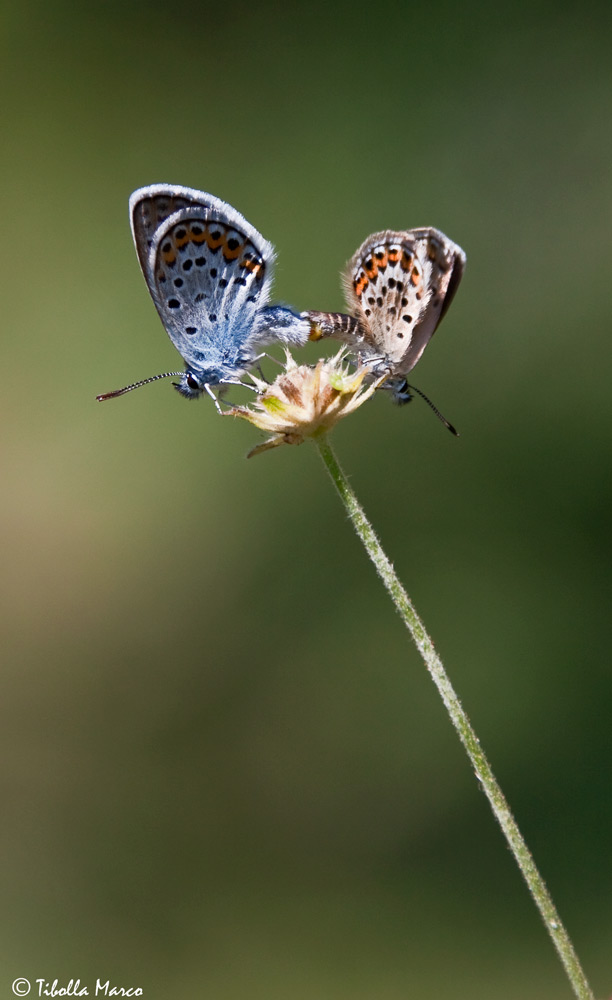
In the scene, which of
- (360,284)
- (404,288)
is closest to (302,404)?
(404,288)

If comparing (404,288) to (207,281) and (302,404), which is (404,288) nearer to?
(207,281)

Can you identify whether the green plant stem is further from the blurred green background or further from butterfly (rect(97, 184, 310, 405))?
the blurred green background

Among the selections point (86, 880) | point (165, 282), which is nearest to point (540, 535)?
point (86, 880)

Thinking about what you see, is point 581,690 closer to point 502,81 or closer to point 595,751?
point 595,751

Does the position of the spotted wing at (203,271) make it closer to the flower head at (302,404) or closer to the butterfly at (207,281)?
the butterfly at (207,281)

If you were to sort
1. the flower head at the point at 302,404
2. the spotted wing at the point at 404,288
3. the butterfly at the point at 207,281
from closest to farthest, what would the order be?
the flower head at the point at 302,404 < the spotted wing at the point at 404,288 < the butterfly at the point at 207,281

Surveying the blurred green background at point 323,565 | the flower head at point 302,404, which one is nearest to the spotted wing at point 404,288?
the flower head at point 302,404
